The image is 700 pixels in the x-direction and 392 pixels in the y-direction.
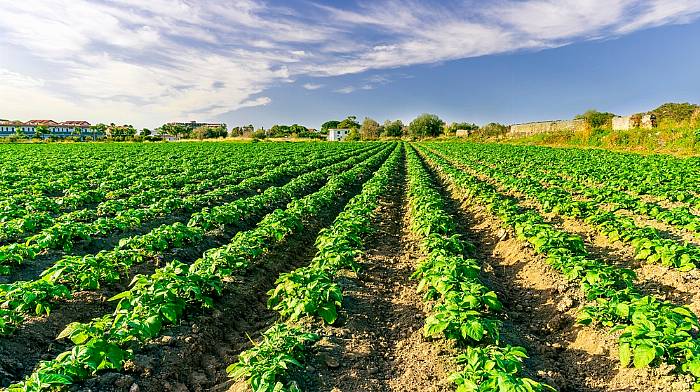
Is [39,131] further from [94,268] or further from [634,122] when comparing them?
[634,122]

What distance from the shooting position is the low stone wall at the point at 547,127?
56531mm

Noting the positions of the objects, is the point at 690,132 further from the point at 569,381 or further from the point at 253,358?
the point at 253,358

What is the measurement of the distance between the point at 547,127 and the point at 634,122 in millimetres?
18831

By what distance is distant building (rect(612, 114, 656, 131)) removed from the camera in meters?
42.1

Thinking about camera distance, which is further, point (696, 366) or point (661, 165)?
point (661, 165)

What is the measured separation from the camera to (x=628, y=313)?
16.5 feet

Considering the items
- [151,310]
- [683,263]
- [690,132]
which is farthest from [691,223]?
[690,132]

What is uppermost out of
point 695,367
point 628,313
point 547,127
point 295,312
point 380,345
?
point 547,127

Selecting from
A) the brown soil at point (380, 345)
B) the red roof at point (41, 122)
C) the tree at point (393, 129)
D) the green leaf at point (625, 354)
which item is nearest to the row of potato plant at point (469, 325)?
the brown soil at point (380, 345)

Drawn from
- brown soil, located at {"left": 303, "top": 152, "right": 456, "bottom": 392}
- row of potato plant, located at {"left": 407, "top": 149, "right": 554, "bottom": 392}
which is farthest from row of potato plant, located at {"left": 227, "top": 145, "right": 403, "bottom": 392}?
row of potato plant, located at {"left": 407, "top": 149, "right": 554, "bottom": 392}

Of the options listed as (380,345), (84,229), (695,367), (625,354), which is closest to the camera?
(695,367)

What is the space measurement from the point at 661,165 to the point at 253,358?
24155mm

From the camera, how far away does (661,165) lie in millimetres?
21562

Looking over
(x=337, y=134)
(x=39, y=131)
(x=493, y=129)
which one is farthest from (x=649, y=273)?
(x=337, y=134)
